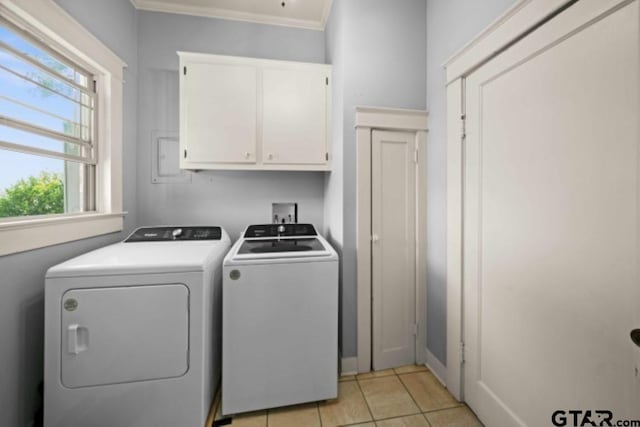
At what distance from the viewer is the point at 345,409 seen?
5.11 ft

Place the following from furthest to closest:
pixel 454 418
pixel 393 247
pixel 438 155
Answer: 1. pixel 393 247
2. pixel 438 155
3. pixel 454 418

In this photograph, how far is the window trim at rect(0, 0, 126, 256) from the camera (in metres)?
1.22

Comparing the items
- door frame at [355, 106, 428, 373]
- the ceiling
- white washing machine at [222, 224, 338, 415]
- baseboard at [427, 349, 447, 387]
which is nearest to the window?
the ceiling

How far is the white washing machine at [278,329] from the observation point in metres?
1.46

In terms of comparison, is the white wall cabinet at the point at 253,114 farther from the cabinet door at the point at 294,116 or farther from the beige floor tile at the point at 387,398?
the beige floor tile at the point at 387,398

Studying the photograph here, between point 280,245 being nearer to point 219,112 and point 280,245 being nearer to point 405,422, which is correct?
point 219,112

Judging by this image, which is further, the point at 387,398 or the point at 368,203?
the point at 368,203

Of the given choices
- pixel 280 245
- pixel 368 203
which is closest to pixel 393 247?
pixel 368 203

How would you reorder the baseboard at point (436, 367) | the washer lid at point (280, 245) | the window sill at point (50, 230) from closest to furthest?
the window sill at point (50, 230), the washer lid at point (280, 245), the baseboard at point (436, 367)

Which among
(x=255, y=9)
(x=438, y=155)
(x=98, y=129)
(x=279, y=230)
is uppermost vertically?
(x=255, y=9)

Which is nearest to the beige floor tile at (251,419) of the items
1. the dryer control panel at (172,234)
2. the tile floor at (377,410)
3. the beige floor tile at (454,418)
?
the tile floor at (377,410)

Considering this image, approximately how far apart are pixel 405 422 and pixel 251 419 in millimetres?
865

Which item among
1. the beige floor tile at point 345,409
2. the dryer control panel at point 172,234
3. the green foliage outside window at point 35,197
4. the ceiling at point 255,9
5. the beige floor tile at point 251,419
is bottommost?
the beige floor tile at point 251,419

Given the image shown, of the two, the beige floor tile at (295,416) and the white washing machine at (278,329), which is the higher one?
the white washing machine at (278,329)
